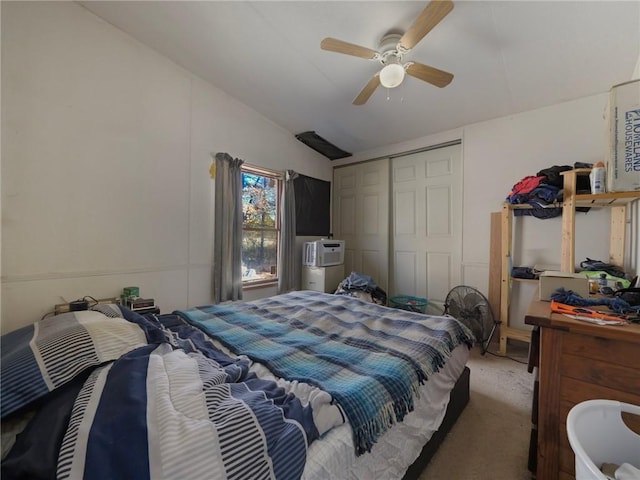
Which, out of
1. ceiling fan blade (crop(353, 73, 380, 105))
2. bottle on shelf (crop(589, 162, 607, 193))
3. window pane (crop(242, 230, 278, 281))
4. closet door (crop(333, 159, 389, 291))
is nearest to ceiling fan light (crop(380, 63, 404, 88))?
ceiling fan blade (crop(353, 73, 380, 105))

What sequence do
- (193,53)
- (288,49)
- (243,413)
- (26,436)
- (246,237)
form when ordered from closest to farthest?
(26,436), (243,413), (288,49), (193,53), (246,237)

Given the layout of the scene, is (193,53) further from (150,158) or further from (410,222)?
(410,222)

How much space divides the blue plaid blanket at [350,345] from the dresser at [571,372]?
1.51 feet

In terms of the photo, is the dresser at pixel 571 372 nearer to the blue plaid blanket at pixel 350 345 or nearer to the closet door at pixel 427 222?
the blue plaid blanket at pixel 350 345

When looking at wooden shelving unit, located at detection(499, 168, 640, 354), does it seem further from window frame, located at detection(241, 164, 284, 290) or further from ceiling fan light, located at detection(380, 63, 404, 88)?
window frame, located at detection(241, 164, 284, 290)

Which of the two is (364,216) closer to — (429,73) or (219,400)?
(429,73)

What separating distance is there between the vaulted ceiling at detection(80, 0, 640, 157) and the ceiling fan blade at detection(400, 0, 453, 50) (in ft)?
0.90

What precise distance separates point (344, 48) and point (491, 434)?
267cm

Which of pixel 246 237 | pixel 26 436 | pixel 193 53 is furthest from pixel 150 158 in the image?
pixel 26 436

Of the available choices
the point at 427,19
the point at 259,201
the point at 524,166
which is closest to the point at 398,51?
the point at 427,19

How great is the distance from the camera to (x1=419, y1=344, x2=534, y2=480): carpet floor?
1384 millimetres

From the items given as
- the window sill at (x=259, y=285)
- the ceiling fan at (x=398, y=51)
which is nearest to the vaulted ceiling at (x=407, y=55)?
the ceiling fan at (x=398, y=51)

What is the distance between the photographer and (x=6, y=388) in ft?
2.52

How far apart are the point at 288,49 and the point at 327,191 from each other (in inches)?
93.8
